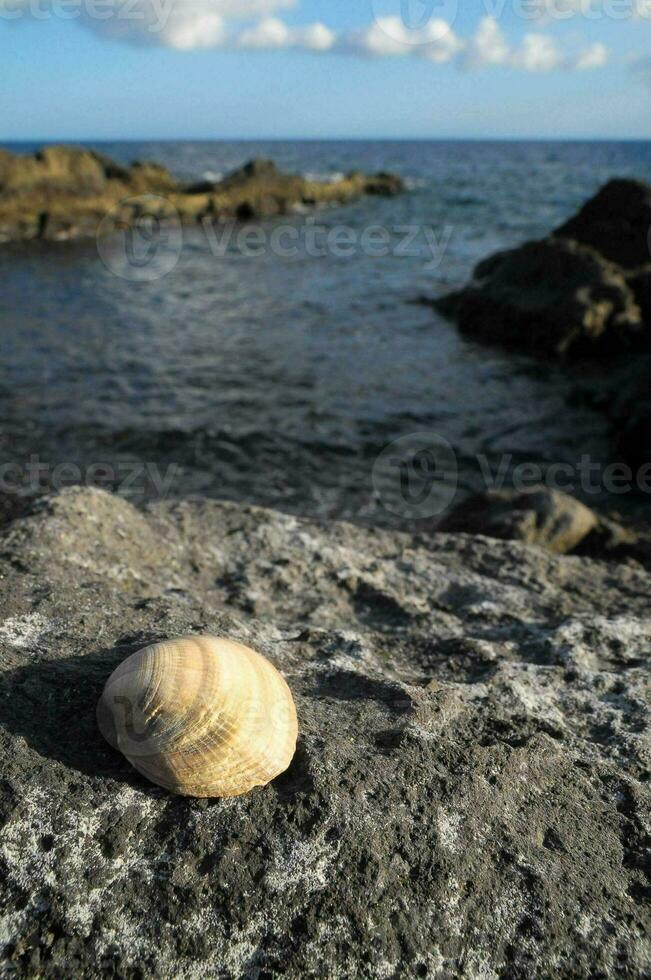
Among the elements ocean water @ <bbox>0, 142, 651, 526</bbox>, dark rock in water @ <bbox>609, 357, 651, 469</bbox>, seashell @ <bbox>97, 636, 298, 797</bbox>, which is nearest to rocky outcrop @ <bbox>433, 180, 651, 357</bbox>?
ocean water @ <bbox>0, 142, 651, 526</bbox>

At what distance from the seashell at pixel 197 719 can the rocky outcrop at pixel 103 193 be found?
31.4m

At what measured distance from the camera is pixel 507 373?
13.1m

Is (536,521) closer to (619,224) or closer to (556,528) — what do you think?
(556,528)

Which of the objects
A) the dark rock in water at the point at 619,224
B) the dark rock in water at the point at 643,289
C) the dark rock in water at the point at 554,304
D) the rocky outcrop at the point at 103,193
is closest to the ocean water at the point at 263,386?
the dark rock in water at the point at 554,304

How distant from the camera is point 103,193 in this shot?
110 feet

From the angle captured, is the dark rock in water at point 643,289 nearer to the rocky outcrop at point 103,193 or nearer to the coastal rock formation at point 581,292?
the coastal rock formation at point 581,292

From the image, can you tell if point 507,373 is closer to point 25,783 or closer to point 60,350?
point 60,350

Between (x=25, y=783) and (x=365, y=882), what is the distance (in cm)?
83

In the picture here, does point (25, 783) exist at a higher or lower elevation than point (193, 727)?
lower

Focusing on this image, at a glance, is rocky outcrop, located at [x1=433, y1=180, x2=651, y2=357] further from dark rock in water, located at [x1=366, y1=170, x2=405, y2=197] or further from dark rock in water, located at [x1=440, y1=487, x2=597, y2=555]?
dark rock in water, located at [x1=366, y1=170, x2=405, y2=197]

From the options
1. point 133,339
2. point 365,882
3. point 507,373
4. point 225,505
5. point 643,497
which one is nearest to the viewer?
point 365,882

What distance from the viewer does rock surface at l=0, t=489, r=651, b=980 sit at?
1574 millimetres

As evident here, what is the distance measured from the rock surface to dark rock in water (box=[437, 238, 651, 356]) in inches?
483

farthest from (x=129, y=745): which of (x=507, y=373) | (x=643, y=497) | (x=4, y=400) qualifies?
(x=507, y=373)
